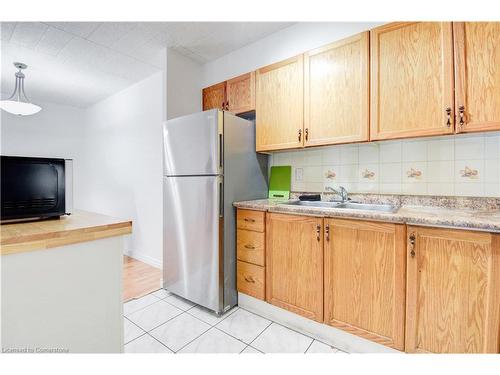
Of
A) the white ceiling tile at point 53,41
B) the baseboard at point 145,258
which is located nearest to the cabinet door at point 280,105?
the white ceiling tile at point 53,41

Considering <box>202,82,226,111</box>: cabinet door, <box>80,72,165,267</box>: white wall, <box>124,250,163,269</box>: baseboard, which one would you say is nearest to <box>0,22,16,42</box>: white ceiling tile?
<box>80,72,165,267</box>: white wall

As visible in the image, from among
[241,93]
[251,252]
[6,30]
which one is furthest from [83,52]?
[251,252]

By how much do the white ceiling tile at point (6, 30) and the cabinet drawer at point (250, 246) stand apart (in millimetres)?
2672

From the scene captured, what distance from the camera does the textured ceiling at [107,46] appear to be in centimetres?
213

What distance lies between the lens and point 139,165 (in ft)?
10.6

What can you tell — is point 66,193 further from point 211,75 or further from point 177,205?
point 211,75

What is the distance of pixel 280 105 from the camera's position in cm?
202

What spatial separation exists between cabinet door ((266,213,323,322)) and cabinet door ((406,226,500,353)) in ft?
1.65

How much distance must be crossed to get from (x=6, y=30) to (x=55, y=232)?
8.69 feet

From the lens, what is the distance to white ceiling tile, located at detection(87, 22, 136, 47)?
2.09 metres

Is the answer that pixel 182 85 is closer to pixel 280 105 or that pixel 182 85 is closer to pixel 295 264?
pixel 280 105
